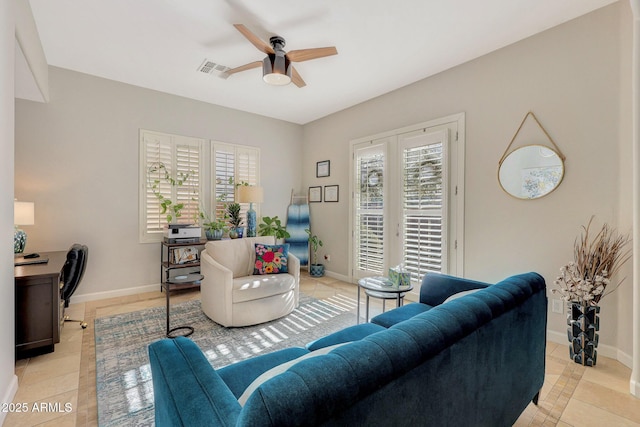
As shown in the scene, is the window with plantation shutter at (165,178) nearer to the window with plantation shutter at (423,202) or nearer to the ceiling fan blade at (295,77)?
the ceiling fan blade at (295,77)

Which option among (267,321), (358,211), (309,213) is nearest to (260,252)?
(267,321)

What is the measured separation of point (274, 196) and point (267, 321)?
2.81m

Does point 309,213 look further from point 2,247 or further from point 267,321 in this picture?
point 2,247

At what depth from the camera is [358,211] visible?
15.4ft

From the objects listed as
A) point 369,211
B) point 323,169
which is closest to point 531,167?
point 369,211

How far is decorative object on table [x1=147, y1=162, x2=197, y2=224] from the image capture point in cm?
416

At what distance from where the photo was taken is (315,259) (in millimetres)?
5543

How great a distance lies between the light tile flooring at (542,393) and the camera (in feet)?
5.74

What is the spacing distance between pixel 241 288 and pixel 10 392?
1.67 metres

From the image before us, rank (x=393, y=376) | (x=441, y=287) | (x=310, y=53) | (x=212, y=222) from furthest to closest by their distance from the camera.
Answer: (x=212, y=222) → (x=310, y=53) → (x=441, y=287) → (x=393, y=376)

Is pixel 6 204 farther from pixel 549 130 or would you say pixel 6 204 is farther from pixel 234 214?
pixel 549 130

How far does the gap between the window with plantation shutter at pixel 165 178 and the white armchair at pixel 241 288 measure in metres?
1.41

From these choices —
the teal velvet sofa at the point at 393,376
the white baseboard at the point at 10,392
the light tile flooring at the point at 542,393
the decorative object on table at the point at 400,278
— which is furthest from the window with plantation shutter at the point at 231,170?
the teal velvet sofa at the point at 393,376

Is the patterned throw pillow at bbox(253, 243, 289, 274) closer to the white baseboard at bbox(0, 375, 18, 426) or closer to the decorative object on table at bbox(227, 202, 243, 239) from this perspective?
the decorative object on table at bbox(227, 202, 243, 239)
